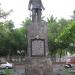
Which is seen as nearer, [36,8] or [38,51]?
[38,51]

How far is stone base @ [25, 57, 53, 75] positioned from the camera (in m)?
24.3

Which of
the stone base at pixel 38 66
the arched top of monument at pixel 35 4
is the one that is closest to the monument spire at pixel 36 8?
the arched top of monument at pixel 35 4

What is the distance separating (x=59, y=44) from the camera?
63.0 metres

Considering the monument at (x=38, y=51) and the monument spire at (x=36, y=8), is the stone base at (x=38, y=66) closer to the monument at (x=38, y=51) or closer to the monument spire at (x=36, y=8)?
the monument at (x=38, y=51)

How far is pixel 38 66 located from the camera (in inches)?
955

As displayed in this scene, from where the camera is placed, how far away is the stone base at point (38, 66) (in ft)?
79.6

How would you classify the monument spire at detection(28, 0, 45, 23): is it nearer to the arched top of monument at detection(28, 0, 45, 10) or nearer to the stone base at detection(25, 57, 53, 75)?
the arched top of monument at detection(28, 0, 45, 10)

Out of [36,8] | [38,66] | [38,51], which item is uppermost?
[36,8]

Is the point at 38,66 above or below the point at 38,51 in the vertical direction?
below

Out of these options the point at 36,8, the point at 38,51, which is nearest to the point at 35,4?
the point at 36,8

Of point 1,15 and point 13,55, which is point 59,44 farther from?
point 1,15

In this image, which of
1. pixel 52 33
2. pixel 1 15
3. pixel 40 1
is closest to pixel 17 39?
pixel 52 33

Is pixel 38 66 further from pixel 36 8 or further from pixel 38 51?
pixel 36 8

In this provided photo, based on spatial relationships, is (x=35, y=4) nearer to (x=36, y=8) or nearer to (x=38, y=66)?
(x=36, y=8)
